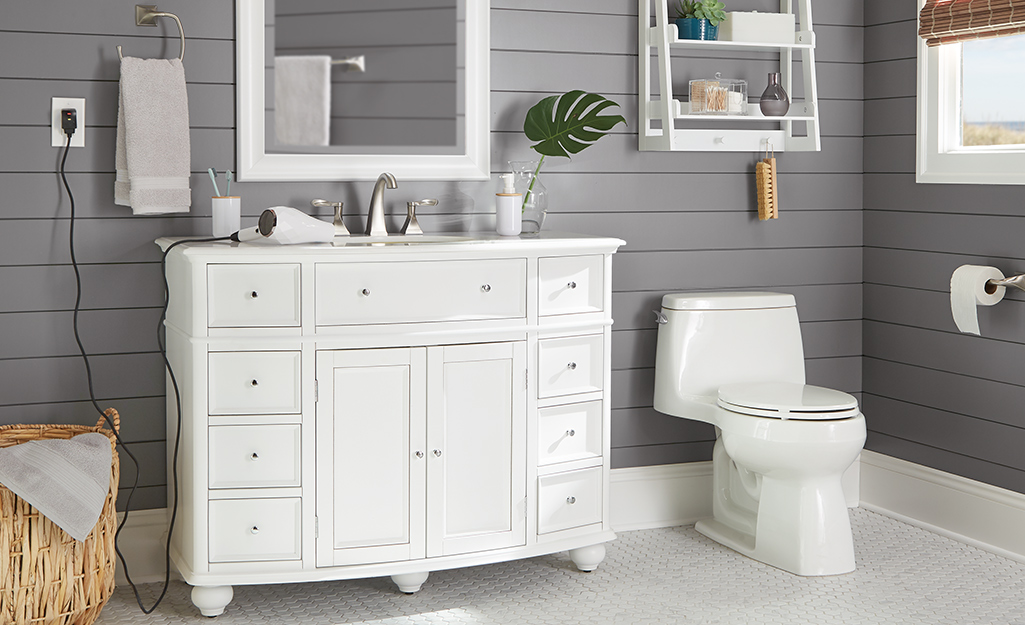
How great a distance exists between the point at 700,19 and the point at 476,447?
1410 mm

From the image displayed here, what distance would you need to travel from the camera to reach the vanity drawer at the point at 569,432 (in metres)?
2.61

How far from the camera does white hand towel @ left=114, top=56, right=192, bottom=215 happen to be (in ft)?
8.12

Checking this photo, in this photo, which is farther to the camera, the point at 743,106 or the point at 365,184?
the point at 743,106

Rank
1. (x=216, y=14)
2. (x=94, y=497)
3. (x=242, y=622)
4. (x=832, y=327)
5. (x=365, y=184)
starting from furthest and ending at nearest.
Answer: (x=832, y=327) < (x=365, y=184) < (x=216, y=14) < (x=242, y=622) < (x=94, y=497)

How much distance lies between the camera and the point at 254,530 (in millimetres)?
2385

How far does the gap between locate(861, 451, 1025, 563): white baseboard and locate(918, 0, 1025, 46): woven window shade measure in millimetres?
1294

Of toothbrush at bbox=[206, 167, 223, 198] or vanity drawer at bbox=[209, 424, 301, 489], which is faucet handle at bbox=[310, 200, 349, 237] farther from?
vanity drawer at bbox=[209, 424, 301, 489]

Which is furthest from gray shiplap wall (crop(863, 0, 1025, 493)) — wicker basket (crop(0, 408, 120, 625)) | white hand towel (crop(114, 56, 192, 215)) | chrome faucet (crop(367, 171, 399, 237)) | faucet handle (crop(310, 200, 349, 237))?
wicker basket (crop(0, 408, 120, 625))

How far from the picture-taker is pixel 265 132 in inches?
106

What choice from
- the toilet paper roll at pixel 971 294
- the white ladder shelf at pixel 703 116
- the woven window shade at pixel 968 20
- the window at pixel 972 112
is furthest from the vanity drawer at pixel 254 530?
the woven window shade at pixel 968 20

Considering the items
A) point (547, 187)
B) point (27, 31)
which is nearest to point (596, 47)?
point (547, 187)

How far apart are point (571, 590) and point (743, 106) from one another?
1487mm

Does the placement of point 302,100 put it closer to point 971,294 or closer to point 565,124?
point 565,124

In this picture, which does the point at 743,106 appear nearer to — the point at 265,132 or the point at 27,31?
the point at 265,132
